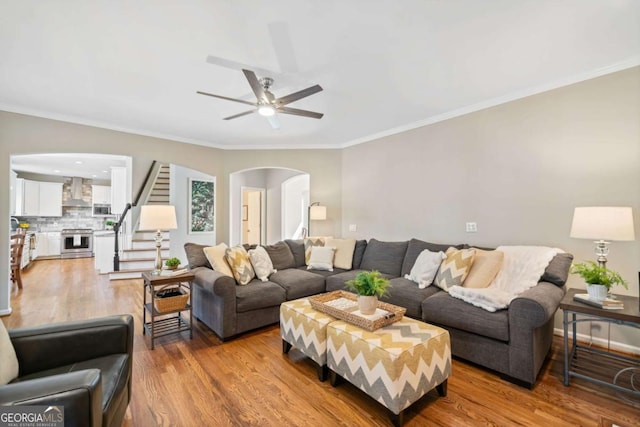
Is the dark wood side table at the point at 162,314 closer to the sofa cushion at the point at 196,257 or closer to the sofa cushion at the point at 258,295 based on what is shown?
the sofa cushion at the point at 196,257

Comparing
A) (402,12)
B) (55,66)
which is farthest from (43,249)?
(402,12)

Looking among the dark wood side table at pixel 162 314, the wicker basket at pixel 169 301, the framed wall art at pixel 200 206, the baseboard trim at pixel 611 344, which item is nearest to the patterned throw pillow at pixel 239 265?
the dark wood side table at pixel 162 314

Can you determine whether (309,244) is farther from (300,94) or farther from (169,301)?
(300,94)

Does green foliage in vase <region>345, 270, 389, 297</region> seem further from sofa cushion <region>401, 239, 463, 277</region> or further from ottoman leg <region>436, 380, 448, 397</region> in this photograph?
sofa cushion <region>401, 239, 463, 277</region>

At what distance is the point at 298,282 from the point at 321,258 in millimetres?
748

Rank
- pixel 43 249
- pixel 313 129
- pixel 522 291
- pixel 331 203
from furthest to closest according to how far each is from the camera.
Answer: pixel 43 249, pixel 331 203, pixel 313 129, pixel 522 291

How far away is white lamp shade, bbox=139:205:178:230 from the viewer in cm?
296

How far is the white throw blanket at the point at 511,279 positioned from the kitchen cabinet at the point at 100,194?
34.9ft

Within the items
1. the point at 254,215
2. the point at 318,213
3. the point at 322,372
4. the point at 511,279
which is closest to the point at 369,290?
the point at 322,372

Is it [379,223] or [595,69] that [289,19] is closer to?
[595,69]

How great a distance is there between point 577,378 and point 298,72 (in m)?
3.51

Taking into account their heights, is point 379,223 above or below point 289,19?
below

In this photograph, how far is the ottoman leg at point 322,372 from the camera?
7.13 feet

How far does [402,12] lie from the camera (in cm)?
193
